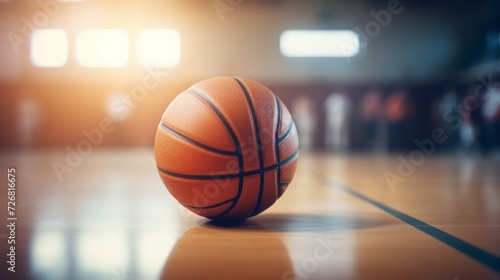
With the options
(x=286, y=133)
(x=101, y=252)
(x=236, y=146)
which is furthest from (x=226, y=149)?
(x=101, y=252)

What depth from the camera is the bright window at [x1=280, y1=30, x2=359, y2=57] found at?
11547 mm

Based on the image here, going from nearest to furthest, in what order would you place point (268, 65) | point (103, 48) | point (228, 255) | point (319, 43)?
point (228, 255) → point (103, 48) → point (319, 43) → point (268, 65)

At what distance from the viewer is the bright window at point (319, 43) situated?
11547 millimetres

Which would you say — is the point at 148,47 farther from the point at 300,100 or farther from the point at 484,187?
the point at 484,187

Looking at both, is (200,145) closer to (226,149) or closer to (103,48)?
(226,149)

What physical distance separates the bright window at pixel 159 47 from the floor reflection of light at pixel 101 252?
9633 millimetres

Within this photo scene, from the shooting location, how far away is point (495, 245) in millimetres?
1734

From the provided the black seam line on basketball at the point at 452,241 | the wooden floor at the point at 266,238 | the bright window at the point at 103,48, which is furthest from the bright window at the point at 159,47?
the black seam line on basketball at the point at 452,241

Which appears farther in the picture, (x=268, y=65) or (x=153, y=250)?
(x=268, y=65)

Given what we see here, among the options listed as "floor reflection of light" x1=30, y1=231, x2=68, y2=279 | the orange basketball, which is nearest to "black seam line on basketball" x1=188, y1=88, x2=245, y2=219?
the orange basketball

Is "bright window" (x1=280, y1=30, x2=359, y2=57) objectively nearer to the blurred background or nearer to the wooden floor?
the blurred background

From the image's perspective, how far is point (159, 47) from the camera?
11281 millimetres

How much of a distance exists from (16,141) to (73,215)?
9838 millimetres

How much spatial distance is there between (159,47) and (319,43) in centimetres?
364
